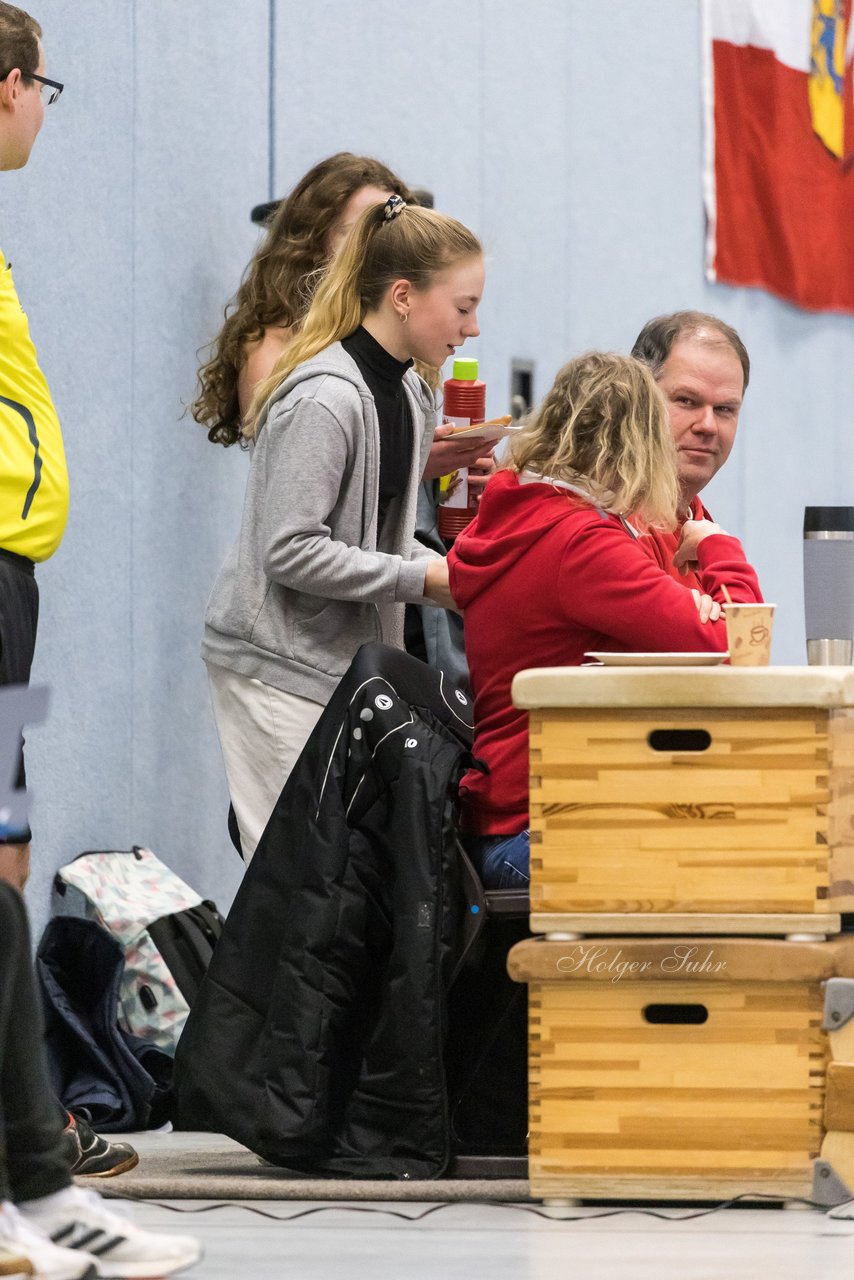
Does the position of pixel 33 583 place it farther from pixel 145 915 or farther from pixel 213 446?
pixel 213 446

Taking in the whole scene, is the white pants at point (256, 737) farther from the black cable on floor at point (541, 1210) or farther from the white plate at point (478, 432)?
the black cable on floor at point (541, 1210)

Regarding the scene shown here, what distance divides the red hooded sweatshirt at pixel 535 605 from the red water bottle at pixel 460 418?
692 millimetres

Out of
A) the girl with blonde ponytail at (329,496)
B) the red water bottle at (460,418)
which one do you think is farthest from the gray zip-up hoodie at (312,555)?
the red water bottle at (460,418)

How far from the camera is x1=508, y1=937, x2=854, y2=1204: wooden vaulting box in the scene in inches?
90.7

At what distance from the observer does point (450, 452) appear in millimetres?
3238

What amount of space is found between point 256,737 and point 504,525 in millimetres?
594

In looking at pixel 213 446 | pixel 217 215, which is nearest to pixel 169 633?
pixel 213 446

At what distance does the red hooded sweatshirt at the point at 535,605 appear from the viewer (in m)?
2.44

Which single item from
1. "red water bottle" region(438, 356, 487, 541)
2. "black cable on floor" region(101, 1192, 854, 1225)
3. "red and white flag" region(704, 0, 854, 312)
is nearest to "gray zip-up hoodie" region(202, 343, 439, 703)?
"red water bottle" region(438, 356, 487, 541)

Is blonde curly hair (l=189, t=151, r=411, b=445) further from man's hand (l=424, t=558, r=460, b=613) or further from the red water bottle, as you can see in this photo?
man's hand (l=424, t=558, r=460, b=613)

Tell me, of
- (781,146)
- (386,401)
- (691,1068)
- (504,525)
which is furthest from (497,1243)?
(781,146)

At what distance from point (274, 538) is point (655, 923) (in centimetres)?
82

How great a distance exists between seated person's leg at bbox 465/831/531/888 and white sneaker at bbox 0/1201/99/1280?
85 cm

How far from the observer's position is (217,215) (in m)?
3.87
